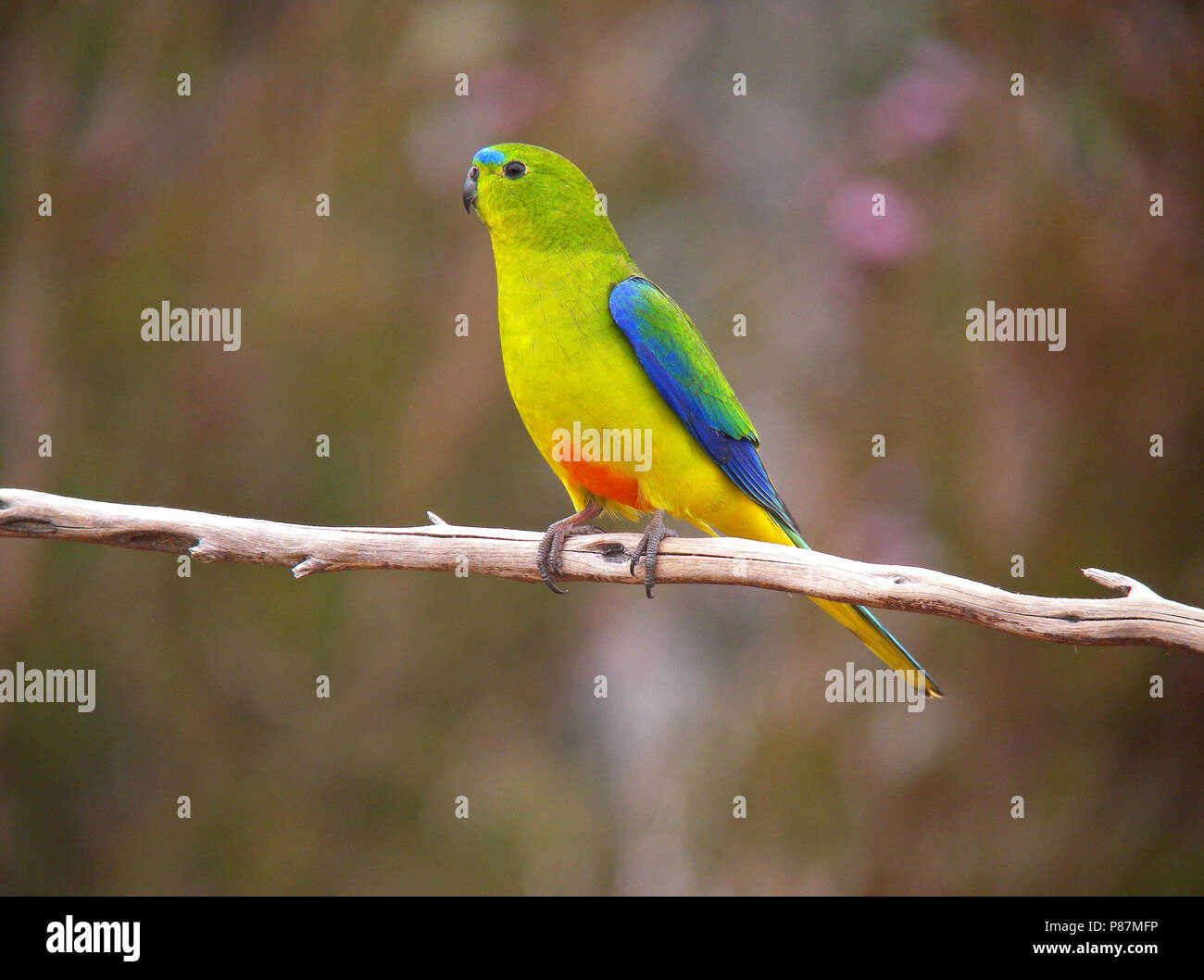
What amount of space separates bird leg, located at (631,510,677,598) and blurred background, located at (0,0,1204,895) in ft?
9.07

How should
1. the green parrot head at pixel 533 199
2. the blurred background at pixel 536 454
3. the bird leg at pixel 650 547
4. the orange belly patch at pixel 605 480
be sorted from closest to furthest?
the bird leg at pixel 650 547 → the orange belly patch at pixel 605 480 → the green parrot head at pixel 533 199 → the blurred background at pixel 536 454

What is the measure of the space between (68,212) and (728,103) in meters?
4.24

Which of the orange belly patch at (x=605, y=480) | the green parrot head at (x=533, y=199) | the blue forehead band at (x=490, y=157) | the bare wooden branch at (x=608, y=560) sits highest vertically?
the blue forehead band at (x=490, y=157)

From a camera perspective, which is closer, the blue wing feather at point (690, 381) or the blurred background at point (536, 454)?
the blue wing feather at point (690, 381)

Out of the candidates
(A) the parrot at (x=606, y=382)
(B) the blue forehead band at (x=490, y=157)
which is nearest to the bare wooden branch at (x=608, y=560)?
(A) the parrot at (x=606, y=382)

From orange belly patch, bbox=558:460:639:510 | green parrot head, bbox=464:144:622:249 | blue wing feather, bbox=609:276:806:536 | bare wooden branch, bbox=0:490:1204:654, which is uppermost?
green parrot head, bbox=464:144:622:249

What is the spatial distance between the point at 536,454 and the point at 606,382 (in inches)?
138

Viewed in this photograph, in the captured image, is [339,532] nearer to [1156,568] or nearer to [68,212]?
[68,212]

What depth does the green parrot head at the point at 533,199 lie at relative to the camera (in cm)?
423

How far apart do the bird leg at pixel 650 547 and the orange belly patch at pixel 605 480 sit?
0.22m

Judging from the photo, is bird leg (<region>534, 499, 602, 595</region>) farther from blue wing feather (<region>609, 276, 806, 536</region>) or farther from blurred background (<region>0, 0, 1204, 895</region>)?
blurred background (<region>0, 0, 1204, 895</region>)

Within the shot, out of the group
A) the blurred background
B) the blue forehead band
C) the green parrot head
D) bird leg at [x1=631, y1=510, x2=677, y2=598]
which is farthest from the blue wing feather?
the blurred background

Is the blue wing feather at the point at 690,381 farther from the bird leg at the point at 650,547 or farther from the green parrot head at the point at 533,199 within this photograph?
the bird leg at the point at 650,547

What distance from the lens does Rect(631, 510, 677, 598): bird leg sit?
12.9ft
